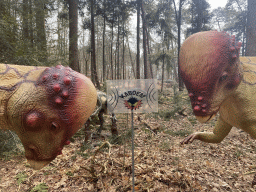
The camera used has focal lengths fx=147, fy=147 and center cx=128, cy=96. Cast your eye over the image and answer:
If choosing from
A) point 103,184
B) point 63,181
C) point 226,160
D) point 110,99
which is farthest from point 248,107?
point 226,160

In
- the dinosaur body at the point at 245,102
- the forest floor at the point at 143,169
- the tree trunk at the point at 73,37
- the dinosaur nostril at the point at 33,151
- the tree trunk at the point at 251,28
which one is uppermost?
the tree trunk at the point at 73,37

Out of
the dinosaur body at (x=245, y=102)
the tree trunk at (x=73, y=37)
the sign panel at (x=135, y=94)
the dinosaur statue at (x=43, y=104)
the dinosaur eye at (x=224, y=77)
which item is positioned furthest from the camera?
the tree trunk at (x=73, y=37)

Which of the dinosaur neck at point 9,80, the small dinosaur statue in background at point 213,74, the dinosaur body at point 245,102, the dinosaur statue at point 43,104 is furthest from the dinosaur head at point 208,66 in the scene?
the dinosaur neck at point 9,80

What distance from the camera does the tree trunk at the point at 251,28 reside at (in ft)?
4.65

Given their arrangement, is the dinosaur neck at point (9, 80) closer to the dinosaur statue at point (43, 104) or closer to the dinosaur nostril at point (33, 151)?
the dinosaur statue at point (43, 104)

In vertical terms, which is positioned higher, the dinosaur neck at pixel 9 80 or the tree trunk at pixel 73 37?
the tree trunk at pixel 73 37

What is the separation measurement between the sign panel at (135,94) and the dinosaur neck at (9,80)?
0.67 m

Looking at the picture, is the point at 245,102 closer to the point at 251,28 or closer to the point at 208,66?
the point at 208,66

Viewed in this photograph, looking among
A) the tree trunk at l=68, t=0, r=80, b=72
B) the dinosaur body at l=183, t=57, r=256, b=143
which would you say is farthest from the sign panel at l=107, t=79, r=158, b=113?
the tree trunk at l=68, t=0, r=80, b=72

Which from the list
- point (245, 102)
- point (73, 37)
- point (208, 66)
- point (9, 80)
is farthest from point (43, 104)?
point (73, 37)

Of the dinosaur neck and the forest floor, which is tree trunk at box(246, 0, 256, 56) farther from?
the dinosaur neck

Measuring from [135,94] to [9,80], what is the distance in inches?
35.3

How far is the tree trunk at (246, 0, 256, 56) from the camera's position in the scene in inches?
55.8

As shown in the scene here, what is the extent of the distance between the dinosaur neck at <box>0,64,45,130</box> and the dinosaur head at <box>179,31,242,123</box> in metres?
0.74
